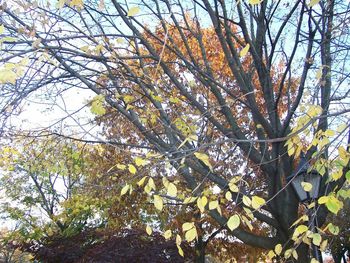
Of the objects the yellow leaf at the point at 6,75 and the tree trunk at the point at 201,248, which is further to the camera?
the tree trunk at the point at 201,248

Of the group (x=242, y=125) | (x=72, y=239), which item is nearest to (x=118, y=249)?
(x=72, y=239)

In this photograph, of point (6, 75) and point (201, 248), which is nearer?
point (6, 75)

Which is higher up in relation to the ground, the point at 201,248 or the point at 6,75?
the point at 201,248

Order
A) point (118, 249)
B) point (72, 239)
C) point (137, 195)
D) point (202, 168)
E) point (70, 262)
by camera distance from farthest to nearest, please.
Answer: point (137, 195) < point (72, 239) < point (70, 262) < point (118, 249) < point (202, 168)

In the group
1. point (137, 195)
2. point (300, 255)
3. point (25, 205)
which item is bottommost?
point (300, 255)

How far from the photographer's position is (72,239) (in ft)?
28.9

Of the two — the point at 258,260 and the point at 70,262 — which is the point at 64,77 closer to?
the point at 70,262

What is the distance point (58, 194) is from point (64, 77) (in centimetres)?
1139

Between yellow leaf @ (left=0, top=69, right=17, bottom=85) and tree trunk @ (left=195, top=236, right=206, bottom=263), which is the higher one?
tree trunk @ (left=195, top=236, right=206, bottom=263)

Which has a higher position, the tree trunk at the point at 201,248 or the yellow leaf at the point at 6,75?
the tree trunk at the point at 201,248

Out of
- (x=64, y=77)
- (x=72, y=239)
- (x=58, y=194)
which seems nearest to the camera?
(x=64, y=77)

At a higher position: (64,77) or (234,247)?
(64,77)

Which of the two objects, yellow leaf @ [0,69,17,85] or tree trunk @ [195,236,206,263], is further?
tree trunk @ [195,236,206,263]

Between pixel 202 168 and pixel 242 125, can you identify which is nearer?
pixel 202 168
